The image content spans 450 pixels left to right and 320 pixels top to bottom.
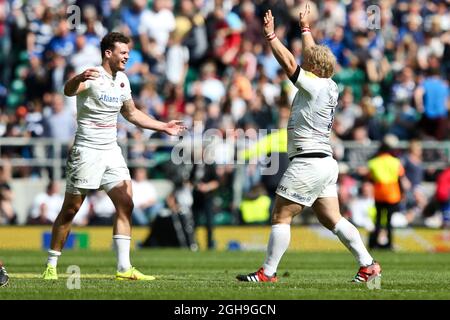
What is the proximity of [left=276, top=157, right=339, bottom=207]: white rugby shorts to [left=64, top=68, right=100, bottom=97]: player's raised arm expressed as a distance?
2.25m

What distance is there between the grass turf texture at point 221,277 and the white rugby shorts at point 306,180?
0.91 metres

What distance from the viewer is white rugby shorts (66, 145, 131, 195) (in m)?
13.4

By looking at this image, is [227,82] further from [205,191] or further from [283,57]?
[283,57]

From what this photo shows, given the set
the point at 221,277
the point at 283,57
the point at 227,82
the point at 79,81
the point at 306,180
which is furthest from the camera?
the point at 227,82

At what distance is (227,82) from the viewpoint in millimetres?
26750

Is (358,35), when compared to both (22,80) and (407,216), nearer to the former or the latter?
(407,216)

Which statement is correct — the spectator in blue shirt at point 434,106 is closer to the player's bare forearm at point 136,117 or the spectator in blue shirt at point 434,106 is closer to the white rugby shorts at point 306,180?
the player's bare forearm at point 136,117

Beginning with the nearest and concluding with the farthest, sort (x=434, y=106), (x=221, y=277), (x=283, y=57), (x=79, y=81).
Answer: (x=283, y=57) → (x=79, y=81) → (x=221, y=277) → (x=434, y=106)

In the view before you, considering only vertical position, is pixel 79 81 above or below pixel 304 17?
below

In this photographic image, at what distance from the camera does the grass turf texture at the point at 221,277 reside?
36.9ft

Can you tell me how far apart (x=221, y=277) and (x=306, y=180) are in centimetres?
212

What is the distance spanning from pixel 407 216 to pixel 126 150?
580 centimetres

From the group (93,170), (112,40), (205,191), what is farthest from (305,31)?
(205,191)

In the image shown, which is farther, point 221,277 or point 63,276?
point 221,277
